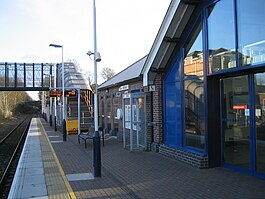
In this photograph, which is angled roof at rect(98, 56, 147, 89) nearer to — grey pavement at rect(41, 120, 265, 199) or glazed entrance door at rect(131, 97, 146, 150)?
glazed entrance door at rect(131, 97, 146, 150)

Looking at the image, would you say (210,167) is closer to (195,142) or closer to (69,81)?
(195,142)

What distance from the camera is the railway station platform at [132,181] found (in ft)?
21.9

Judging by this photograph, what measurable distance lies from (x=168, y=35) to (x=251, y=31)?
3.40 m

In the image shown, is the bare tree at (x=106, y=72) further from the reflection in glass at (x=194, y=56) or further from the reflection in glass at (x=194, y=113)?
the reflection in glass at (x=194, y=113)

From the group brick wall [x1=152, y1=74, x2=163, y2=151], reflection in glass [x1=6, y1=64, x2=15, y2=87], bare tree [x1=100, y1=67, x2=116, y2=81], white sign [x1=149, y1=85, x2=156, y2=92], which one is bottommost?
brick wall [x1=152, y1=74, x2=163, y2=151]

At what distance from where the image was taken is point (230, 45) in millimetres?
8094

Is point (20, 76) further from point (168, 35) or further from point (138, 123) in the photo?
point (168, 35)

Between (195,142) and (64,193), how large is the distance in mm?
4392

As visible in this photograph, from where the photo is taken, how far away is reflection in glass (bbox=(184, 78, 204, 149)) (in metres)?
9.41

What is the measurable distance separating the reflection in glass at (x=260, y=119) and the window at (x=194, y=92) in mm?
1991

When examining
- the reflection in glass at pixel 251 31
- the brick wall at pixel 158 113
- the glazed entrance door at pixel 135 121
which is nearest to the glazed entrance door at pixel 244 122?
the reflection in glass at pixel 251 31

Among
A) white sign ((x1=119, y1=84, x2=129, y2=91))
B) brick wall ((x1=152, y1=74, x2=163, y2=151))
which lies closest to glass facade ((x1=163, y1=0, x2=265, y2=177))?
brick wall ((x1=152, y1=74, x2=163, y2=151))

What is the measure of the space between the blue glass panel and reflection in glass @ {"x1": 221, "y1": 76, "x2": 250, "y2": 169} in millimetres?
2038

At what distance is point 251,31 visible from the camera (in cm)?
741
